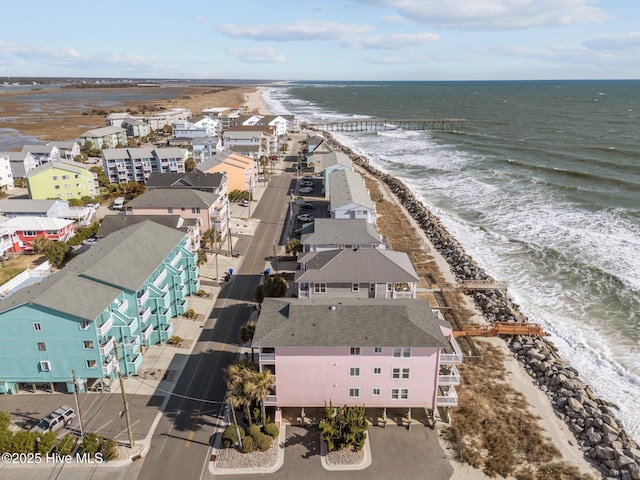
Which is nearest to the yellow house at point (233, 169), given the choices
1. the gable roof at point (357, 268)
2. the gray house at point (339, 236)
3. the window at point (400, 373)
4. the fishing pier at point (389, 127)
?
the gray house at point (339, 236)

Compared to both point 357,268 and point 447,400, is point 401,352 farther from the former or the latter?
point 357,268

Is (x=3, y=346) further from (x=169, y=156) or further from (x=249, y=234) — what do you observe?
(x=169, y=156)

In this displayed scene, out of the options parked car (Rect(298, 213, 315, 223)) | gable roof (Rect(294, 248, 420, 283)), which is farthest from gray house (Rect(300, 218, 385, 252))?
parked car (Rect(298, 213, 315, 223))

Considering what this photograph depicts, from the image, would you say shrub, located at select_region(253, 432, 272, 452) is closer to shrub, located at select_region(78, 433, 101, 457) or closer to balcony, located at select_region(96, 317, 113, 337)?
shrub, located at select_region(78, 433, 101, 457)

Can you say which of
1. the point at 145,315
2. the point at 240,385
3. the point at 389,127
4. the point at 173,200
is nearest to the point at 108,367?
the point at 145,315

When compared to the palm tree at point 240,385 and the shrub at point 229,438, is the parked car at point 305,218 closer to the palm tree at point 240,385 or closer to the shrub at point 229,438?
the palm tree at point 240,385
